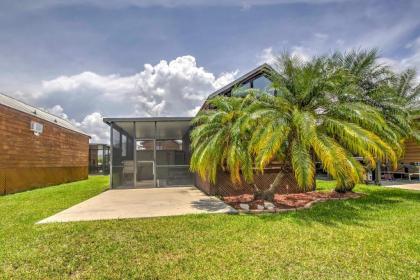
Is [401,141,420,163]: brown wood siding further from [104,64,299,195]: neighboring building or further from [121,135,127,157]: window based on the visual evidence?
[121,135,127,157]: window

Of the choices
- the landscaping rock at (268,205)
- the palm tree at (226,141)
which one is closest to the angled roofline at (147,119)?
the palm tree at (226,141)

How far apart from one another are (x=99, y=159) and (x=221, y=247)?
30676 mm

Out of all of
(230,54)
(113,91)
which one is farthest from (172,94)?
(230,54)

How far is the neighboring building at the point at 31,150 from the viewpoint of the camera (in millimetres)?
13602

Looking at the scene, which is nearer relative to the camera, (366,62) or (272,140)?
(272,140)

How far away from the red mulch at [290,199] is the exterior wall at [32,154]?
11759mm

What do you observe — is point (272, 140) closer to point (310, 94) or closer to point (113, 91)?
point (310, 94)

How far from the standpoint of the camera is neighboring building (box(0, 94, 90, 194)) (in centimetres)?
1360

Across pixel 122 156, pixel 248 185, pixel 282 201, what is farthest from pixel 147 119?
pixel 282 201

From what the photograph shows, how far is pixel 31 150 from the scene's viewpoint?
1577cm

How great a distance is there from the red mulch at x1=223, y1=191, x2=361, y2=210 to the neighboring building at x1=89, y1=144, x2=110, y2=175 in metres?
23.8

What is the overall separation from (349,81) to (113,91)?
1311cm

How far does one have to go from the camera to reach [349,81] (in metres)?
9.27

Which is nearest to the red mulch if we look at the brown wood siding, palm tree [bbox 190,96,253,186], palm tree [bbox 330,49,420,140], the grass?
palm tree [bbox 190,96,253,186]
